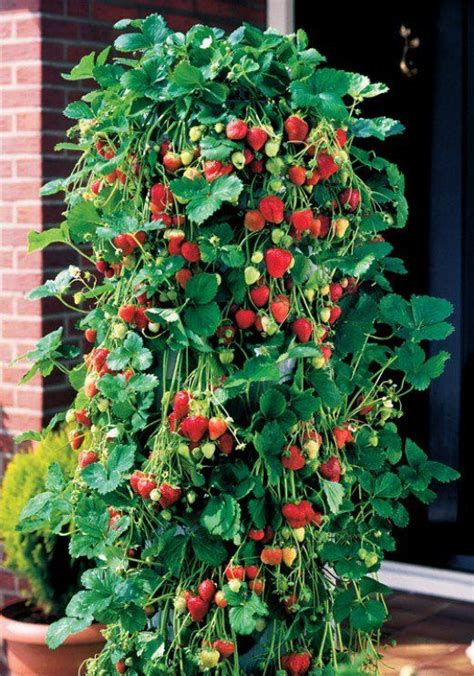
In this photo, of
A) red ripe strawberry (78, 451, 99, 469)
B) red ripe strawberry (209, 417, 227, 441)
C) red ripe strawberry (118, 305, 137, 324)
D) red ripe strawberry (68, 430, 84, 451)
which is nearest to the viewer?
red ripe strawberry (209, 417, 227, 441)

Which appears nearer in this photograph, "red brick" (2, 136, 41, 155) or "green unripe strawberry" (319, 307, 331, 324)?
"green unripe strawberry" (319, 307, 331, 324)

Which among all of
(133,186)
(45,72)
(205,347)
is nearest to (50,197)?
(45,72)

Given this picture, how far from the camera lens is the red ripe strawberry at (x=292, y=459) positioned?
238cm

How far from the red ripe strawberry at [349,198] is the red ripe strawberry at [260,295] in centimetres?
27

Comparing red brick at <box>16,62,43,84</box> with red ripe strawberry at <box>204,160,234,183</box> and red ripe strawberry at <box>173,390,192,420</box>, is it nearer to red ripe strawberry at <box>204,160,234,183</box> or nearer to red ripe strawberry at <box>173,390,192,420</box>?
red ripe strawberry at <box>204,160,234,183</box>

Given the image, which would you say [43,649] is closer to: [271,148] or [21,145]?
[21,145]

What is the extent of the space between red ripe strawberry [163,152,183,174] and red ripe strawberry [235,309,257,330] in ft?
1.01

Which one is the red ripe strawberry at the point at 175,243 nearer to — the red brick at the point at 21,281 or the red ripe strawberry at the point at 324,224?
the red ripe strawberry at the point at 324,224

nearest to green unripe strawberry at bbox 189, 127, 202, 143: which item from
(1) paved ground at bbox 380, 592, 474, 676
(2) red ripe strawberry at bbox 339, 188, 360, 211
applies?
(2) red ripe strawberry at bbox 339, 188, 360, 211

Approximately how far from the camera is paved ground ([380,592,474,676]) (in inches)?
154

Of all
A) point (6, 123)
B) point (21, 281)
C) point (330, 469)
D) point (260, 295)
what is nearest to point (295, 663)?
point (330, 469)

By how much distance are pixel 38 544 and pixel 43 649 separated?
0.28 meters

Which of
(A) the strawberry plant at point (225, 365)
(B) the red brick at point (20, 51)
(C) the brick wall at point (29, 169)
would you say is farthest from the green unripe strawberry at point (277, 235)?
(B) the red brick at point (20, 51)

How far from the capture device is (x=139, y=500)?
247cm
